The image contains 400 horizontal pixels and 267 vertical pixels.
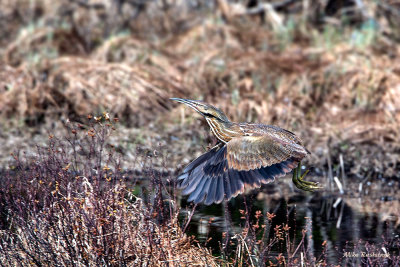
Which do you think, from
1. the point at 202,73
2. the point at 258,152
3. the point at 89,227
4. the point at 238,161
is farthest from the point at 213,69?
the point at 89,227

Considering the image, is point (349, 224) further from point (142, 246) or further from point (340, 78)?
point (340, 78)

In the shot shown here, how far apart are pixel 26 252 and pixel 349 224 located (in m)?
3.30

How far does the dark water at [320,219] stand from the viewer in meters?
5.78

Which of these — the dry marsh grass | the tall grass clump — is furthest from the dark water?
the tall grass clump

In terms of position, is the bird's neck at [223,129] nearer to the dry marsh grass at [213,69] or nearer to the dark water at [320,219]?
the dark water at [320,219]

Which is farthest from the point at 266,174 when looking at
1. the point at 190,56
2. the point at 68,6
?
the point at 68,6

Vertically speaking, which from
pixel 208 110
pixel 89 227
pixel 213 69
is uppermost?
pixel 208 110

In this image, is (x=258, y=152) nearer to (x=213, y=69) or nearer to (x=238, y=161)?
(x=238, y=161)

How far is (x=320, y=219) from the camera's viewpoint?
21.8 ft

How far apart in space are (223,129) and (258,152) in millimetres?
439

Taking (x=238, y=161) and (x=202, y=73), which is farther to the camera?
(x=202, y=73)

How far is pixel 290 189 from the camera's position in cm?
776

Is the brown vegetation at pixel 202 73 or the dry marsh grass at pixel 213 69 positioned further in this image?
the dry marsh grass at pixel 213 69

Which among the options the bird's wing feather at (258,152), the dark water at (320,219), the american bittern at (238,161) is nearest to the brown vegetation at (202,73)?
the dark water at (320,219)
